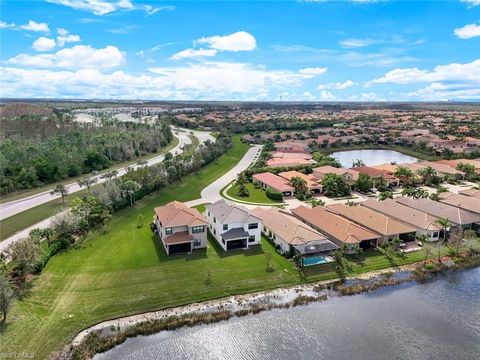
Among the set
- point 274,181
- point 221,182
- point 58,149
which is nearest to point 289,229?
point 274,181

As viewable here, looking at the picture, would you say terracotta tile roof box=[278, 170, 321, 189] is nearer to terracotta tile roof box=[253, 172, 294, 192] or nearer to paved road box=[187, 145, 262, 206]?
terracotta tile roof box=[253, 172, 294, 192]

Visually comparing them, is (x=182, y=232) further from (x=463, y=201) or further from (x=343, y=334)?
(x=463, y=201)

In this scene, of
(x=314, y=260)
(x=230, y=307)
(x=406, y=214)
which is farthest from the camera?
(x=406, y=214)

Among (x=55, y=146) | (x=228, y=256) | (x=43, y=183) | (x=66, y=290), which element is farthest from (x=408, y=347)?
(x=55, y=146)

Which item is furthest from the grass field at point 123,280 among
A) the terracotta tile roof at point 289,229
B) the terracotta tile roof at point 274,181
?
the terracotta tile roof at point 274,181

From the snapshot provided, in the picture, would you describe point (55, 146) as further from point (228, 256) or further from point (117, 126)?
point (228, 256)

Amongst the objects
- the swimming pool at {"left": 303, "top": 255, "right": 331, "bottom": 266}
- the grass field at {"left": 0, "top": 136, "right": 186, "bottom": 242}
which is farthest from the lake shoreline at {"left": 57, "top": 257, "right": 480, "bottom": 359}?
the grass field at {"left": 0, "top": 136, "right": 186, "bottom": 242}
